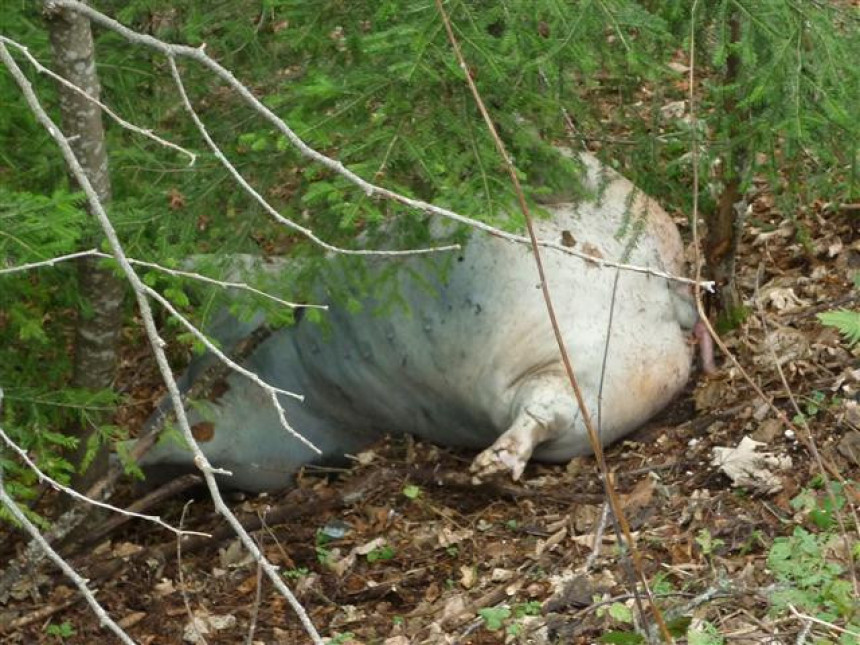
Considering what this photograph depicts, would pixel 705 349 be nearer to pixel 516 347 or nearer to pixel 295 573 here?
pixel 516 347

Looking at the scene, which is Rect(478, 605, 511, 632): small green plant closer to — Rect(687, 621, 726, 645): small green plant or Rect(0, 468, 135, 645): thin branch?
Rect(687, 621, 726, 645): small green plant

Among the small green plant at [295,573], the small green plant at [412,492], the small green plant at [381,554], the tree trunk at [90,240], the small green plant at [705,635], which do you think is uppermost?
the tree trunk at [90,240]

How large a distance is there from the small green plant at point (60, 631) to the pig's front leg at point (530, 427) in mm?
1578

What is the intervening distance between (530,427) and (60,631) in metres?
1.84

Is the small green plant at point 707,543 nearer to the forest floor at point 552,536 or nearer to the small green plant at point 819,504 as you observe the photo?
the forest floor at point 552,536

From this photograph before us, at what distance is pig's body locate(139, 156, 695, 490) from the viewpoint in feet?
16.0

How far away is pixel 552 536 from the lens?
4.48m

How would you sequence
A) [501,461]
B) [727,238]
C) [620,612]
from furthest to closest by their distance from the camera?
[727,238] < [501,461] < [620,612]

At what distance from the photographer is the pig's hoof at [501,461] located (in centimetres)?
454

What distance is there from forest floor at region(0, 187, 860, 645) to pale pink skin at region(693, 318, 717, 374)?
0.06 m

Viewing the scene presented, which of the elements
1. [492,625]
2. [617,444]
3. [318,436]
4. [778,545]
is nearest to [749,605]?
[778,545]

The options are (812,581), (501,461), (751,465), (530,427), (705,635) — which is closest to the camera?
(705,635)

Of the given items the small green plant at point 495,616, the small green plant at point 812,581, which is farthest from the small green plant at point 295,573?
the small green plant at point 812,581

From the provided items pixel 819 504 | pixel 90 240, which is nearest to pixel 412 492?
pixel 90 240
